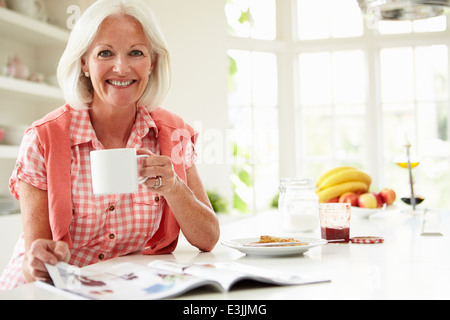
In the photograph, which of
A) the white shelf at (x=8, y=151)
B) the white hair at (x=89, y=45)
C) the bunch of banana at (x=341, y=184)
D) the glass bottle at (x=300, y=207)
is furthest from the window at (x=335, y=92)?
the white hair at (x=89, y=45)

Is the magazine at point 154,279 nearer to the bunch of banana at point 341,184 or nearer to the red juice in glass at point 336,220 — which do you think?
the red juice in glass at point 336,220

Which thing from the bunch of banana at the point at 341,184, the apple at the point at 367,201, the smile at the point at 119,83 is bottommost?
the apple at the point at 367,201

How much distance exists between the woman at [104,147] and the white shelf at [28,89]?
Answer: 179cm

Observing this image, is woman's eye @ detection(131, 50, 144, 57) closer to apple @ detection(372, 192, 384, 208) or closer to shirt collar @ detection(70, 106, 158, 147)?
shirt collar @ detection(70, 106, 158, 147)

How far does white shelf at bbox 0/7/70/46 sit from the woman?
191 centimetres

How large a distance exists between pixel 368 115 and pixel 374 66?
490mm

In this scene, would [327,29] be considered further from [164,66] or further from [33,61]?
[164,66]

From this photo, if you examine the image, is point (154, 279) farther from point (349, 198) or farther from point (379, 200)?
point (379, 200)

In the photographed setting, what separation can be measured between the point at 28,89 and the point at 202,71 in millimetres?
2090

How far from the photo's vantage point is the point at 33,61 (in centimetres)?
401

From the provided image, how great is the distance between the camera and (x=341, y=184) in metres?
2.48

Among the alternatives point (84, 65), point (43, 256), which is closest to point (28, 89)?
point (84, 65)

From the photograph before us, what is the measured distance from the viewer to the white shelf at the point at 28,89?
129 inches

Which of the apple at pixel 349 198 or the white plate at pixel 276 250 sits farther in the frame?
the apple at pixel 349 198
